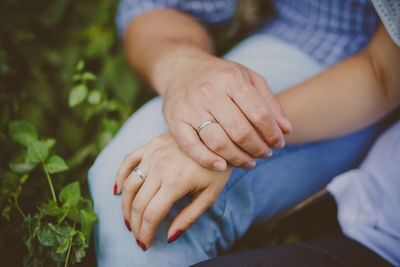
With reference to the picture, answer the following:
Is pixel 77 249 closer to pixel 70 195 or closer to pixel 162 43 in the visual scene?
pixel 70 195

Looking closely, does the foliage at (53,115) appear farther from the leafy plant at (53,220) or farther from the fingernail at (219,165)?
the fingernail at (219,165)

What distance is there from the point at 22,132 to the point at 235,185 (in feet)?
1.87

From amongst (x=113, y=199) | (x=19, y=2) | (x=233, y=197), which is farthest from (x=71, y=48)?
(x=233, y=197)

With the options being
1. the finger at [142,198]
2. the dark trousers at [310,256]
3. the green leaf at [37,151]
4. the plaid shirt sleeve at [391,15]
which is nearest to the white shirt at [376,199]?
the dark trousers at [310,256]

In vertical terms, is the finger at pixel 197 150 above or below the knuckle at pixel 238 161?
above

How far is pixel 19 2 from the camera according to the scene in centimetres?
111

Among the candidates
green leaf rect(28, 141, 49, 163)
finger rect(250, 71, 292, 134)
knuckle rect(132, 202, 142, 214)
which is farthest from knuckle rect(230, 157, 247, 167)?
green leaf rect(28, 141, 49, 163)

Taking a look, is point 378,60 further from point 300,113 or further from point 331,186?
point 331,186

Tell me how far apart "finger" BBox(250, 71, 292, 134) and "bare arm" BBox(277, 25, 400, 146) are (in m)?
0.07

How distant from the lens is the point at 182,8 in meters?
0.97

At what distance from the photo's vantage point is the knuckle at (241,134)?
1.79 ft

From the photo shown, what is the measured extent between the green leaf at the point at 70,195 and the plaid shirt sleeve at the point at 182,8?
2.08 ft

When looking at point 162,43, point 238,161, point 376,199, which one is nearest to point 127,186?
point 238,161

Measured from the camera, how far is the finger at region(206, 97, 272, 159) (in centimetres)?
55
